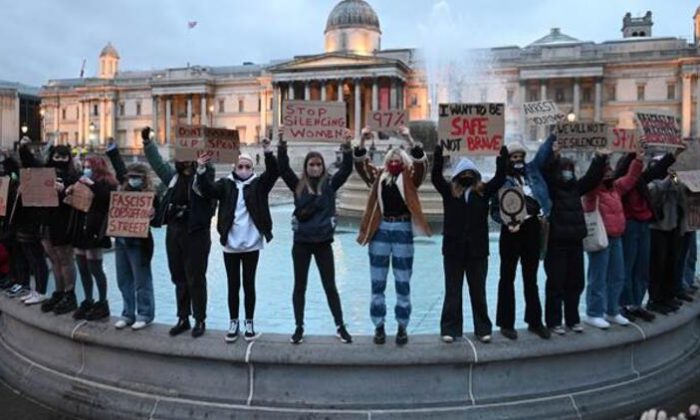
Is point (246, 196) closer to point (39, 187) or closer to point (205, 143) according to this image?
point (205, 143)

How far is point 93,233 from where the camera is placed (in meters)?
6.50

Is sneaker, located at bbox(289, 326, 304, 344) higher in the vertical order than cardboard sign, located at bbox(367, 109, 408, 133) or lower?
lower

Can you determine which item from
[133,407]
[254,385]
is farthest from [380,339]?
[133,407]

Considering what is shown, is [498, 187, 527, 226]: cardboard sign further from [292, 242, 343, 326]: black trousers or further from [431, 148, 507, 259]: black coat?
[292, 242, 343, 326]: black trousers

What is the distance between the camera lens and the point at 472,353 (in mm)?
5426

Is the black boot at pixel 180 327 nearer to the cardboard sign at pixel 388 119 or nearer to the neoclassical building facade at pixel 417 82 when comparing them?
the cardboard sign at pixel 388 119

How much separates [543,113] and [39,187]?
5.73m

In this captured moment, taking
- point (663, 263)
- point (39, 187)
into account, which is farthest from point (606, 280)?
point (39, 187)

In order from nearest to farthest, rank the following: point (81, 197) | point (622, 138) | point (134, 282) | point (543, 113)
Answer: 1. point (134, 282)
2. point (81, 197)
3. point (543, 113)
4. point (622, 138)

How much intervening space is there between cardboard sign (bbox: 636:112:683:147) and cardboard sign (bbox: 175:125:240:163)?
4.46 m

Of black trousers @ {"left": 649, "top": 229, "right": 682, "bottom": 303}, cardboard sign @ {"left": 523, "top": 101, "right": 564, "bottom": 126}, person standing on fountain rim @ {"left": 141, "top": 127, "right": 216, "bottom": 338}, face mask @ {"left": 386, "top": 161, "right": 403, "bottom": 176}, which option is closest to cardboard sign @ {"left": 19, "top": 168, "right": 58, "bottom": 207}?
person standing on fountain rim @ {"left": 141, "top": 127, "right": 216, "bottom": 338}

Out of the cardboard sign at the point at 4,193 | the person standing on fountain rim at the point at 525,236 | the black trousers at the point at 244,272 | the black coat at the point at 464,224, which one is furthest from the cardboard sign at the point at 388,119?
the cardboard sign at the point at 4,193

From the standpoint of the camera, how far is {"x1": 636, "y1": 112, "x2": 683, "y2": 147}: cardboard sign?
714cm

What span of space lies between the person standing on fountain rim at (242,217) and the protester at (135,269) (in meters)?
0.80
